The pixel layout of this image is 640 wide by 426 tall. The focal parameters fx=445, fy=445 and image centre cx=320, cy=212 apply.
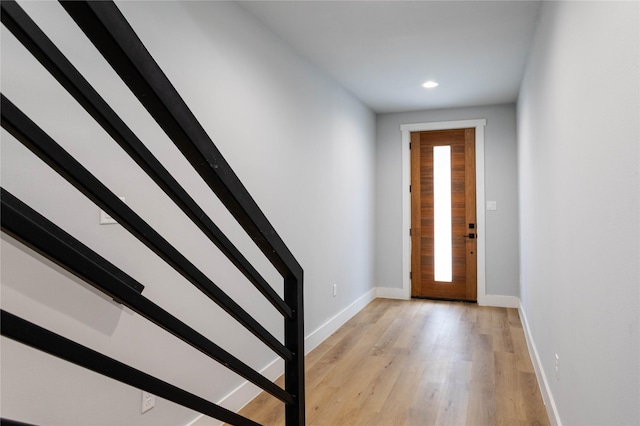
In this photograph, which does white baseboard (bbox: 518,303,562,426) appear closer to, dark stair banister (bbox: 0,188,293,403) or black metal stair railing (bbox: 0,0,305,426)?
black metal stair railing (bbox: 0,0,305,426)

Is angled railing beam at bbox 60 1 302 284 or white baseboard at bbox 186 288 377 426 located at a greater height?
angled railing beam at bbox 60 1 302 284

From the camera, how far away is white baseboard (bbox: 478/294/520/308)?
18.0 ft

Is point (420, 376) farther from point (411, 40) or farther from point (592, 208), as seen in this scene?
point (411, 40)

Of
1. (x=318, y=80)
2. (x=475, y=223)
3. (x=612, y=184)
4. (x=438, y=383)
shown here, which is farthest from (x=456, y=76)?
(x=612, y=184)

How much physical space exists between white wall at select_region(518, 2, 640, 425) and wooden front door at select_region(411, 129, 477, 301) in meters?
3.01

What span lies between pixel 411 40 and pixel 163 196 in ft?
7.70

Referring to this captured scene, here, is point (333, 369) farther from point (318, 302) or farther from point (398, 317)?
point (398, 317)

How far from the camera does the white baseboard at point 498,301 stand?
5484 millimetres

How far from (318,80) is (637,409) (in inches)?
139

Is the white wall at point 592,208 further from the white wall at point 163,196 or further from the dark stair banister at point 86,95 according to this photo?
the white wall at point 163,196

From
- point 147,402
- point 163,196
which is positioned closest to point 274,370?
point 147,402

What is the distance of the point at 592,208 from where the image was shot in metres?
1.52

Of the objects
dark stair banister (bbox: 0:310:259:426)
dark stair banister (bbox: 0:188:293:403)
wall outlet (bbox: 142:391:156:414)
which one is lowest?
wall outlet (bbox: 142:391:156:414)

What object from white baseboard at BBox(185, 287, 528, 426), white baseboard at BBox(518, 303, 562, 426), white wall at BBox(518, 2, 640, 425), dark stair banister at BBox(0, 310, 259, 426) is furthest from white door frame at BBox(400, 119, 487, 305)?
dark stair banister at BBox(0, 310, 259, 426)
